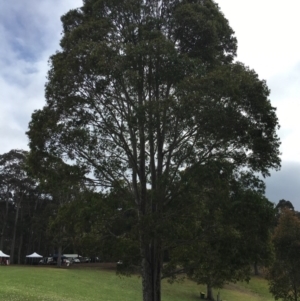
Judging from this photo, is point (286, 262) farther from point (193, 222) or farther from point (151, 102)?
point (151, 102)

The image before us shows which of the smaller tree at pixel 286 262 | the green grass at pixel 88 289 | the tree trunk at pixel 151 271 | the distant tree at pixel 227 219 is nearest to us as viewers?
the distant tree at pixel 227 219

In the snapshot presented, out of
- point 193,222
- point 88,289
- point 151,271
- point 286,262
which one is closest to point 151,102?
point 193,222

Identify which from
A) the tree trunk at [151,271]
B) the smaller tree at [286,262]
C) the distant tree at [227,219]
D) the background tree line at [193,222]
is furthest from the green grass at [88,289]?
the distant tree at [227,219]

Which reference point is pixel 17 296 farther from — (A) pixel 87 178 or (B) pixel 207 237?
(B) pixel 207 237

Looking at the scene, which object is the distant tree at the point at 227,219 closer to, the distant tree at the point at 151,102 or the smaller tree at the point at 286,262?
the distant tree at the point at 151,102

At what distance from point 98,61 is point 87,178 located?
3.33 meters

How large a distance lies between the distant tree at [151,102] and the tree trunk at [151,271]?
0.03m

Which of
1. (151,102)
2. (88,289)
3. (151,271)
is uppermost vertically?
(151,102)

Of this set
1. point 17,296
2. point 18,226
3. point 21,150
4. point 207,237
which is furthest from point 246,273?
point 18,226

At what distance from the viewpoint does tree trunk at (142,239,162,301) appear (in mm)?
10555

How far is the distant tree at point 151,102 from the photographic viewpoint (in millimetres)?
9609

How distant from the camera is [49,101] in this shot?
11.4m

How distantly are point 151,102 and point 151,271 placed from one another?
4518mm

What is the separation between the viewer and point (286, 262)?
20234mm
